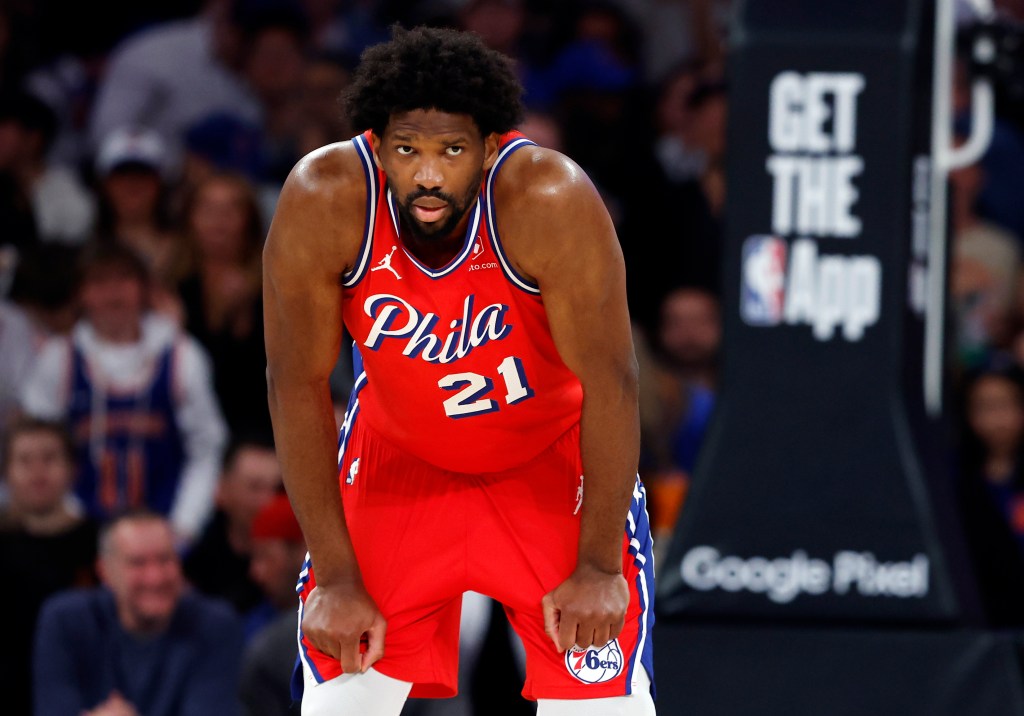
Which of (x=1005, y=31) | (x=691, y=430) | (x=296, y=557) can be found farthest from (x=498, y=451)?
(x=691, y=430)

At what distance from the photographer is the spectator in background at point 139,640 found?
4.91 m

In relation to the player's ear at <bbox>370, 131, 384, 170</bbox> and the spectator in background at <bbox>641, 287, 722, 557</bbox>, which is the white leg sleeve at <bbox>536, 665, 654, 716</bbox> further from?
the spectator in background at <bbox>641, 287, 722, 557</bbox>

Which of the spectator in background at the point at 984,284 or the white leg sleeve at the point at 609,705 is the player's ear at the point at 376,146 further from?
the spectator in background at the point at 984,284

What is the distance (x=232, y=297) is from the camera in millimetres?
6074

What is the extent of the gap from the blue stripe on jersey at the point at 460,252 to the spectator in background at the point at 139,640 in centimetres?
234

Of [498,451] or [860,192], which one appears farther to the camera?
[860,192]

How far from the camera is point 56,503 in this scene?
537 centimetres

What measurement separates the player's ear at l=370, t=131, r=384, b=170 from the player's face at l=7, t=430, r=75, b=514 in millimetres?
2797

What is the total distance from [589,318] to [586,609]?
0.50 metres

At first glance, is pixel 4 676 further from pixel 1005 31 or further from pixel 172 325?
pixel 1005 31

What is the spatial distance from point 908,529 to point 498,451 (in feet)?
5.29

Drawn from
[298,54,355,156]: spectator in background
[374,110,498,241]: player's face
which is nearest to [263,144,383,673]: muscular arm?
[374,110,498,241]: player's face

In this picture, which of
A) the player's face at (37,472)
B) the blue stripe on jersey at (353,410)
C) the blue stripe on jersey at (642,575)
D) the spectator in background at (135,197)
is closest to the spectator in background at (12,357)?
the spectator in background at (135,197)

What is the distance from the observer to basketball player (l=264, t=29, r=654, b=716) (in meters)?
2.78
